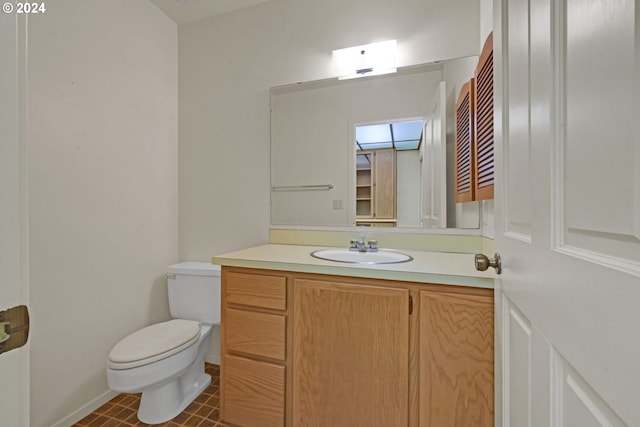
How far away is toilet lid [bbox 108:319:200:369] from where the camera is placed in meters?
1.29

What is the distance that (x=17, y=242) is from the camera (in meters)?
0.42

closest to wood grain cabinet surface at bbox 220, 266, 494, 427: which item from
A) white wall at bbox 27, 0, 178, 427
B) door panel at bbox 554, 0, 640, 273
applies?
door panel at bbox 554, 0, 640, 273

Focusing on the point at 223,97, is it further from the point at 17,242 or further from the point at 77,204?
the point at 17,242

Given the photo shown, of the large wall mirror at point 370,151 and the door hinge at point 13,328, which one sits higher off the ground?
the large wall mirror at point 370,151

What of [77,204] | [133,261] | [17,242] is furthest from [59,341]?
[17,242]

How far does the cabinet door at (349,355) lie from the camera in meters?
1.09

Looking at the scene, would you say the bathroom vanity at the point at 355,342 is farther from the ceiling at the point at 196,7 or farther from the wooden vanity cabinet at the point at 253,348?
the ceiling at the point at 196,7

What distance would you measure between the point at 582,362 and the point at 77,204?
1968 millimetres

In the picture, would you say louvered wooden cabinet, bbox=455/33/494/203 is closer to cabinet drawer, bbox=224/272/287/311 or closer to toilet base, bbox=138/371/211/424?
cabinet drawer, bbox=224/272/287/311

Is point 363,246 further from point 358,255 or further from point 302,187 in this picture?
point 302,187

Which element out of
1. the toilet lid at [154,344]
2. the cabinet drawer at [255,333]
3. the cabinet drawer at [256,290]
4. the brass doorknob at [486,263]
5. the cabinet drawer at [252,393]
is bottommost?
the cabinet drawer at [252,393]

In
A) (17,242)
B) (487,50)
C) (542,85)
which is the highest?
(487,50)

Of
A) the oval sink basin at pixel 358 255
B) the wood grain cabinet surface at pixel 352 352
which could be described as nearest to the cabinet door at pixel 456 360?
the wood grain cabinet surface at pixel 352 352

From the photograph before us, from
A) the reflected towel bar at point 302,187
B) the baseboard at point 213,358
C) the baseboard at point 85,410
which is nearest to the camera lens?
the baseboard at point 85,410
